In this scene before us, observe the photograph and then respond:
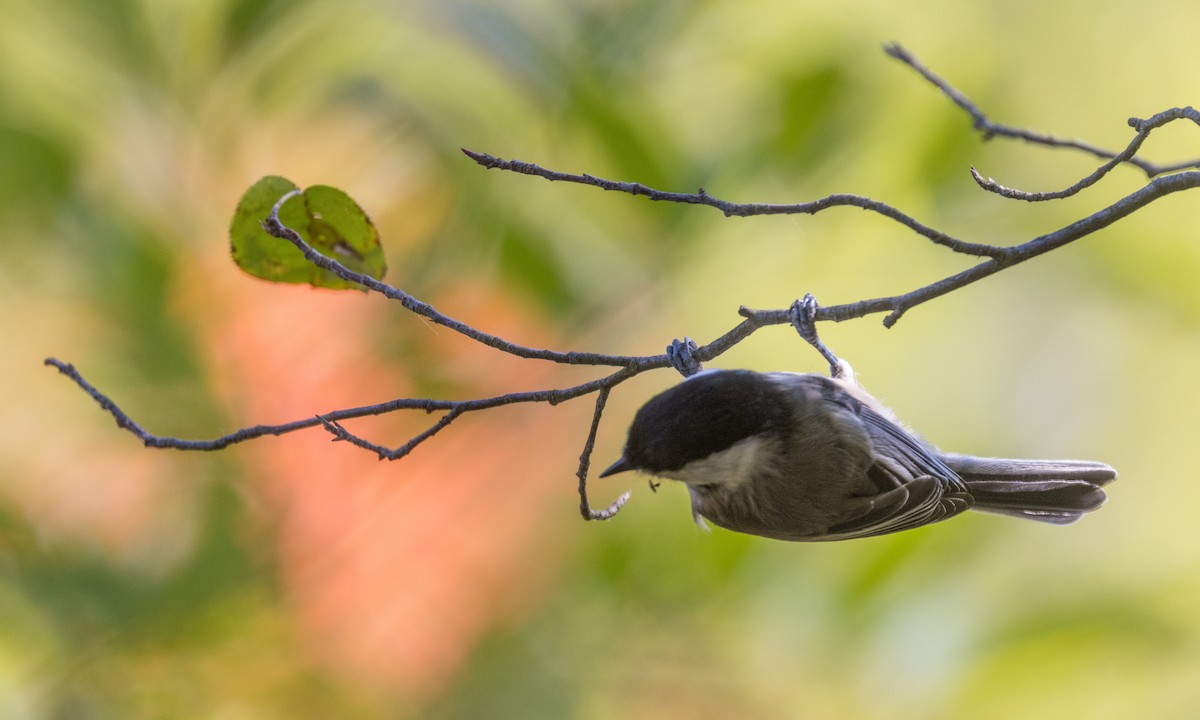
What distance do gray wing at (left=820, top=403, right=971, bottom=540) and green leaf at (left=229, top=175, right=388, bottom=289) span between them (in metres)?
0.62

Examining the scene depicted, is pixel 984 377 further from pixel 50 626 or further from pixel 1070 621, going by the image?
pixel 50 626

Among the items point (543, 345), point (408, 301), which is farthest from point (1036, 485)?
point (543, 345)

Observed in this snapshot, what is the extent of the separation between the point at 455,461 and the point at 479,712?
51cm

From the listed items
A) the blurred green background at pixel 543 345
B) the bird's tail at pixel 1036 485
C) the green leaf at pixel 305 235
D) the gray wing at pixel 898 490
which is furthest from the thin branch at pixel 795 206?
the blurred green background at pixel 543 345

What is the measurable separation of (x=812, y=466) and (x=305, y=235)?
619 millimetres

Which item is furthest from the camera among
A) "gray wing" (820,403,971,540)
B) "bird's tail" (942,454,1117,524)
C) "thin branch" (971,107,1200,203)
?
"bird's tail" (942,454,1117,524)

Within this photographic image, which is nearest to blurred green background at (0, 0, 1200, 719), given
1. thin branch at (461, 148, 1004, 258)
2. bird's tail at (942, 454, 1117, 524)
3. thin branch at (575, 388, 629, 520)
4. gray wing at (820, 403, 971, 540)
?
bird's tail at (942, 454, 1117, 524)

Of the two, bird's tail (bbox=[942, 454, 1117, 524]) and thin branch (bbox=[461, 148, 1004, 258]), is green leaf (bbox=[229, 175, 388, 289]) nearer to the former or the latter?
thin branch (bbox=[461, 148, 1004, 258])

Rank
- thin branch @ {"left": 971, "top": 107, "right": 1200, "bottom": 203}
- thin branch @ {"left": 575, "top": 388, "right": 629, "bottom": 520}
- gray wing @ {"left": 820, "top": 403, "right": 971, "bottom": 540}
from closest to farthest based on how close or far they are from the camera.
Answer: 1. thin branch @ {"left": 971, "top": 107, "right": 1200, "bottom": 203}
2. thin branch @ {"left": 575, "top": 388, "right": 629, "bottom": 520}
3. gray wing @ {"left": 820, "top": 403, "right": 971, "bottom": 540}

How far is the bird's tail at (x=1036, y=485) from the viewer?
1.27 metres

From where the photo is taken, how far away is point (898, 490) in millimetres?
1118

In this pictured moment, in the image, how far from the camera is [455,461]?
2.05 meters

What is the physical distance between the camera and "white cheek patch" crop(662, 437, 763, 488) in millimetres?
968

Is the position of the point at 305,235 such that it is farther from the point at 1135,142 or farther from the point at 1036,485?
the point at 1036,485
